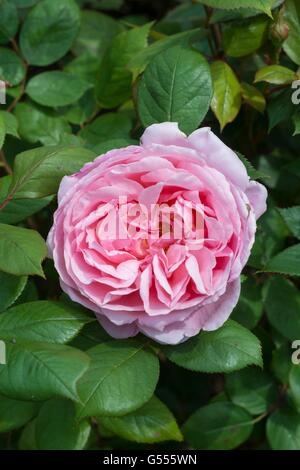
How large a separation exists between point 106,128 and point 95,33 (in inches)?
15.5

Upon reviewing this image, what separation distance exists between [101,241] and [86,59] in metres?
0.63

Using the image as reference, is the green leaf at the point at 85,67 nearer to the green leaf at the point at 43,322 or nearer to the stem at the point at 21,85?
the stem at the point at 21,85

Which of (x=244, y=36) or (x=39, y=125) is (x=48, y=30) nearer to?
(x=39, y=125)

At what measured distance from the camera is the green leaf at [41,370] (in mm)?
819

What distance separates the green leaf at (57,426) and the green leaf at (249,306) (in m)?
0.31

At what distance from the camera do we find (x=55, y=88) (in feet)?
4.37

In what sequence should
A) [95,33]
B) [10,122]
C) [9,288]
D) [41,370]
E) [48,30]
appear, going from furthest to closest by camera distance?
[95,33] < [48,30] < [10,122] < [9,288] < [41,370]

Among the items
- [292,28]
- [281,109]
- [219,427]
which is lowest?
[219,427]

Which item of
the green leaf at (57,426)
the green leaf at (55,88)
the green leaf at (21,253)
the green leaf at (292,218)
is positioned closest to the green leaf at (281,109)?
the green leaf at (292,218)

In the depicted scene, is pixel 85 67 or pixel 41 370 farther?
pixel 85 67

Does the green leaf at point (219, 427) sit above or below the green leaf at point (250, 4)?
below

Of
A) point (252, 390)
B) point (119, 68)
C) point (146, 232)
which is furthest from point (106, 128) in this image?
point (252, 390)

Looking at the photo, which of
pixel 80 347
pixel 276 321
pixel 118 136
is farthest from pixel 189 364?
pixel 118 136

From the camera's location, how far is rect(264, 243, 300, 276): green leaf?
1.00 metres
